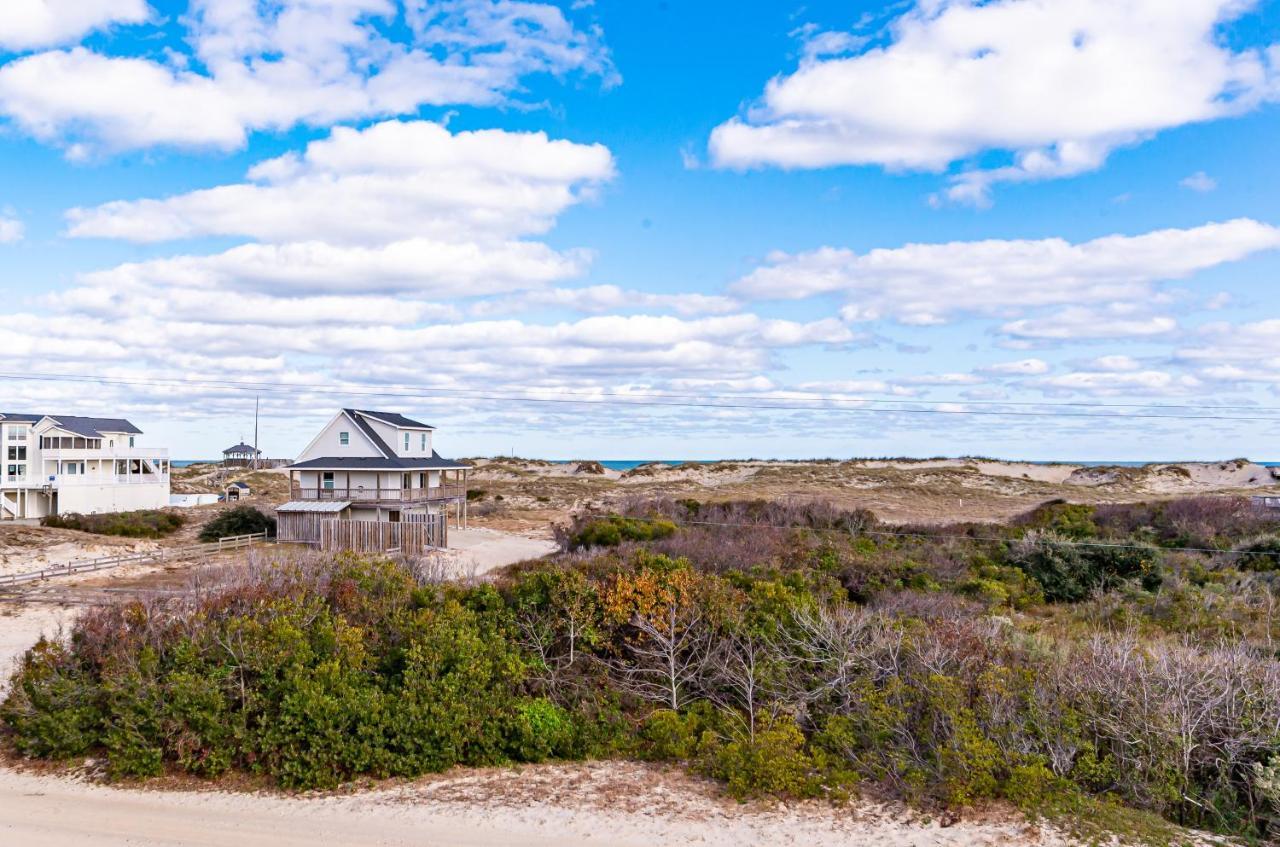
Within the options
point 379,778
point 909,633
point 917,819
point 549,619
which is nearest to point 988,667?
point 909,633

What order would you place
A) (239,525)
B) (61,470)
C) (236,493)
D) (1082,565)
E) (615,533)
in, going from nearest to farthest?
(1082,565), (615,533), (239,525), (61,470), (236,493)

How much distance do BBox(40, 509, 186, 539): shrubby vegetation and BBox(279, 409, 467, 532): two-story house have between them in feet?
22.9

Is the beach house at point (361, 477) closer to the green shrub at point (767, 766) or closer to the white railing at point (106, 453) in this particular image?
the white railing at point (106, 453)

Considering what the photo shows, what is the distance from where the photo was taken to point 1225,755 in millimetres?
9211

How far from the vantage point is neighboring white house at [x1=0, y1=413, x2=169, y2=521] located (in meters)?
47.1

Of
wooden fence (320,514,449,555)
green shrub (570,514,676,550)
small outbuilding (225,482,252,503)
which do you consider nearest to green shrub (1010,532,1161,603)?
green shrub (570,514,676,550)

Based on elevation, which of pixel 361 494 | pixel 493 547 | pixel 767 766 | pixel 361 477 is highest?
pixel 361 477

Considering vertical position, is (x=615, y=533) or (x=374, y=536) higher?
(x=615, y=533)

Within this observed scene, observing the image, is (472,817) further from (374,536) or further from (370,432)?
(370,432)

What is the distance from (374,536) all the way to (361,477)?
6.53m

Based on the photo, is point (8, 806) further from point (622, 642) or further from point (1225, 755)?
point (1225, 755)

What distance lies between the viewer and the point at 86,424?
50031 millimetres

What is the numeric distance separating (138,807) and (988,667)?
9.53 m

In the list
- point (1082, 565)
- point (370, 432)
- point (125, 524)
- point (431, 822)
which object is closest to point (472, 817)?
point (431, 822)
